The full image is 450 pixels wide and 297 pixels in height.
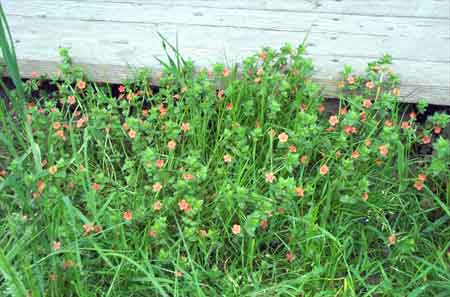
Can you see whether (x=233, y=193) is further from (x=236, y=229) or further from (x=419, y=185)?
(x=419, y=185)

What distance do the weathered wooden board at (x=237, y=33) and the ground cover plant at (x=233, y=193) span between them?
5.4 inches

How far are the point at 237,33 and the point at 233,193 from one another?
1073 mm

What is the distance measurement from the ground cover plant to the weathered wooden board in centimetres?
14

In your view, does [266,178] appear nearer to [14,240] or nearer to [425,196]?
[425,196]

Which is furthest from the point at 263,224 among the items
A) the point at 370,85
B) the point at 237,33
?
the point at 237,33

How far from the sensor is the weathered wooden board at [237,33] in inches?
102

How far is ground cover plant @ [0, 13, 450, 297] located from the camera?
188cm

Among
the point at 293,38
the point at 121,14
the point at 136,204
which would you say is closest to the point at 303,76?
the point at 293,38

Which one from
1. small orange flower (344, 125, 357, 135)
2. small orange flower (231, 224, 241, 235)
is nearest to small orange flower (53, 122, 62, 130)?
small orange flower (231, 224, 241, 235)

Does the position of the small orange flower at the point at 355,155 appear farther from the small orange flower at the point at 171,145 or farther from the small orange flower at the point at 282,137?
the small orange flower at the point at 171,145

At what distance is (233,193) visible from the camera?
6.50 ft

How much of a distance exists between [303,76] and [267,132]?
29 cm

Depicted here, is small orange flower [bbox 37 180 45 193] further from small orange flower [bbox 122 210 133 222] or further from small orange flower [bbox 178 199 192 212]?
small orange flower [bbox 178 199 192 212]

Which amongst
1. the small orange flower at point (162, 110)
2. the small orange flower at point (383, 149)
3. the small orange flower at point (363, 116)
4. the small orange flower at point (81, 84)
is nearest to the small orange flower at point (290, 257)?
the small orange flower at point (383, 149)
